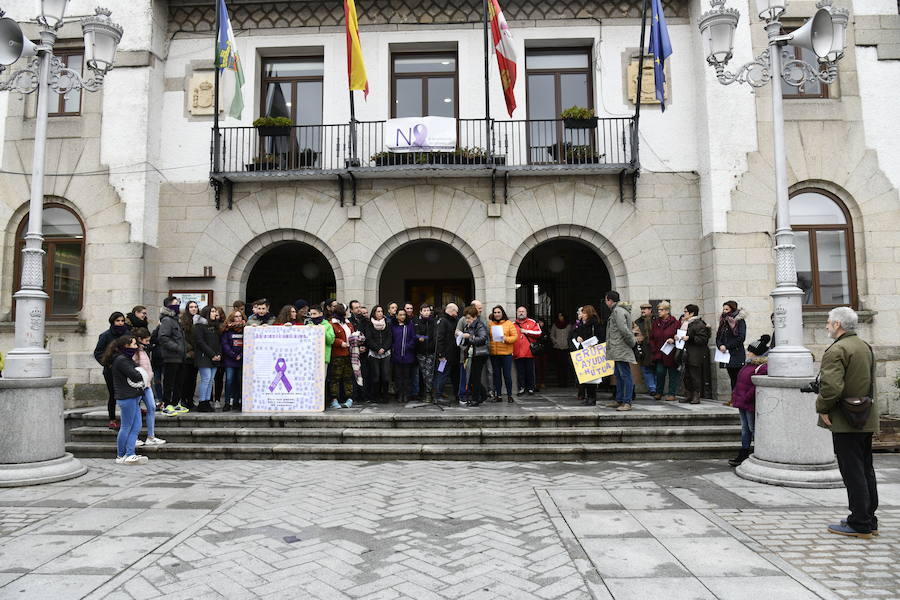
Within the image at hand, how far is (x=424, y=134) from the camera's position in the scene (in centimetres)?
1214

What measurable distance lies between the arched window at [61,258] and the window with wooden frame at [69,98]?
2033mm

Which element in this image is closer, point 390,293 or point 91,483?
point 91,483

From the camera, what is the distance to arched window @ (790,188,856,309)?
1186 cm

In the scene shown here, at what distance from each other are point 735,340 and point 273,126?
10012mm

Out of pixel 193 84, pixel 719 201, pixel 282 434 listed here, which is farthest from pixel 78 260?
pixel 719 201

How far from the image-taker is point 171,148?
12789 mm

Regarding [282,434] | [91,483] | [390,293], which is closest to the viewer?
[91,483]

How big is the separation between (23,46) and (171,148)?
17.9 feet

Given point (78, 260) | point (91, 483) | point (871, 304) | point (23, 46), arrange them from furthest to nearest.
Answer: point (78, 260)
point (871, 304)
point (23, 46)
point (91, 483)

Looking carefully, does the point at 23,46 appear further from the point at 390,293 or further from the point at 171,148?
the point at 390,293

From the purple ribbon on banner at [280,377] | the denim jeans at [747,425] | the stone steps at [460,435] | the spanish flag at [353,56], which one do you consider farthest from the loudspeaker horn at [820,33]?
the purple ribbon on banner at [280,377]

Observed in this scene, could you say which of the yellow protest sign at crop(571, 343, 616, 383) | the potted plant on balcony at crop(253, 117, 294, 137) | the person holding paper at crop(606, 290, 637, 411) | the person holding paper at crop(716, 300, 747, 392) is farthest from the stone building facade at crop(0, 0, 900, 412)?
the person holding paper at crop(606, 290, 637, 411)

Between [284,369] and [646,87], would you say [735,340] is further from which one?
[284,369]

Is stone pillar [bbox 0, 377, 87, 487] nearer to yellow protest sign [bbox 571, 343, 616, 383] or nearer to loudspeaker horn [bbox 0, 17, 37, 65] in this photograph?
loudspeaker horn [bbox 0, 17, 37, 65]
